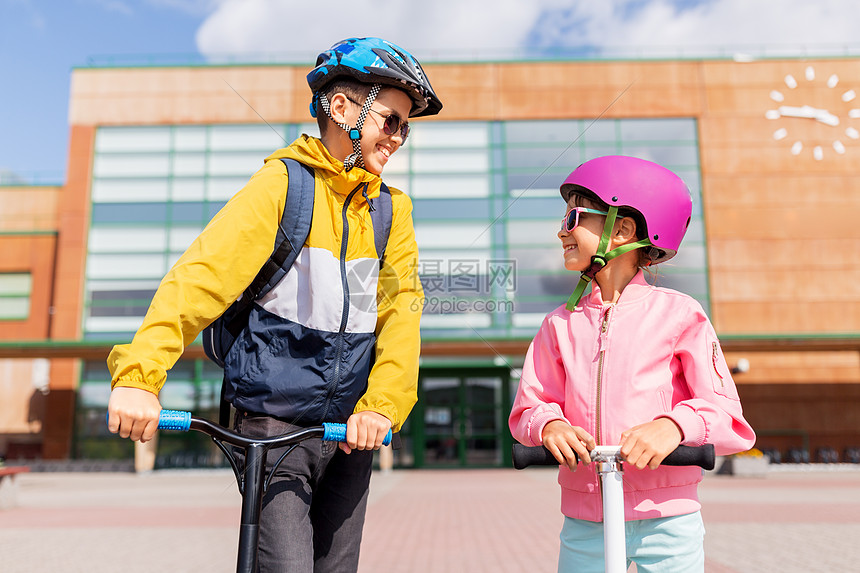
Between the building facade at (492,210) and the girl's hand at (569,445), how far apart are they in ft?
65.6

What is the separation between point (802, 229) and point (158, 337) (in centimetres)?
2563

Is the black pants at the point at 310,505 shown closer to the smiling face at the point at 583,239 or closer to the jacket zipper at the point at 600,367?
the jacket zipper at the point at 600,367

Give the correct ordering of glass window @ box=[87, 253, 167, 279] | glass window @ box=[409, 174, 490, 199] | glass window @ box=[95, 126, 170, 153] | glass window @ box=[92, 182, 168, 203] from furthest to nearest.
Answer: glass window @ box=[95, 126, 170, 153]
glass window @ box=[92, 182, 168, 203]
glass window @ box=[87, 253, 167, 279]
glass window @ box=[409, 174, 490, 199]

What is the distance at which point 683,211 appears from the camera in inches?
82.7

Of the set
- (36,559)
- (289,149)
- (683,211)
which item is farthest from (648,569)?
(36,559)

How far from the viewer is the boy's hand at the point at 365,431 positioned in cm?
176

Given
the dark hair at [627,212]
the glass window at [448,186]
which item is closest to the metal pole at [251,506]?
the dark hair at [627,212]

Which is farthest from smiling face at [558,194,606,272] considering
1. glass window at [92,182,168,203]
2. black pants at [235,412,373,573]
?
glass window at [92,182,168,203]

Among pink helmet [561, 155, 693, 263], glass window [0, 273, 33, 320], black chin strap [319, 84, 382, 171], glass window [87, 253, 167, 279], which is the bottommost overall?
pink helmet [561, 155, 693, 263]

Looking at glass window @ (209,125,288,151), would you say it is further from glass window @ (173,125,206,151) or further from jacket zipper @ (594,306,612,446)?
jacket zipper @ (594,306,612,446)

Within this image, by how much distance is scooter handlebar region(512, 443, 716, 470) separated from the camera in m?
1.58

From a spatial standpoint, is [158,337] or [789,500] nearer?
[158,337]

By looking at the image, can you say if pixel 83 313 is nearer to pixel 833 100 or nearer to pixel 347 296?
pixel 347 296

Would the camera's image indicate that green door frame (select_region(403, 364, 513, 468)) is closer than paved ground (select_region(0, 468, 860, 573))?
No
